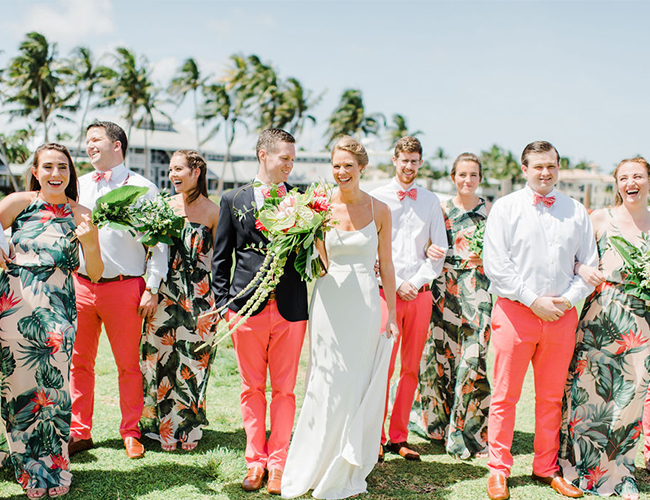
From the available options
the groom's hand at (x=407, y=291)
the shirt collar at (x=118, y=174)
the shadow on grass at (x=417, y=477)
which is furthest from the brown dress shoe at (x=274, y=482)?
the shirt collar at (x=118, y=174)

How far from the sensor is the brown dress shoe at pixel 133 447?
16.2 feet

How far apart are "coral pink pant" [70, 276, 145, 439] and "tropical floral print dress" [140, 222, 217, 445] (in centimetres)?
15

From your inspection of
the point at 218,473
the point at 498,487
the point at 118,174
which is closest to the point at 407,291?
the point at 498,487

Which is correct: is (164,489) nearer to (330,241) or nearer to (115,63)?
(330,241)

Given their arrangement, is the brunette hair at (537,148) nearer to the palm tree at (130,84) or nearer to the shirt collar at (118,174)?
the shirt collar at (118,174)

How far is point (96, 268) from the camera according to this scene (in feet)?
15.2

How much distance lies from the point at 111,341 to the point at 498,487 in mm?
3546

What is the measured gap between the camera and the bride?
4.33 m

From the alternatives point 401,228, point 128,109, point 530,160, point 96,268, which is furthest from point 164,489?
point 128,109

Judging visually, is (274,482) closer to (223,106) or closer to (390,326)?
(390,326)

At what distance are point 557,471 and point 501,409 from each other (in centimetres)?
75

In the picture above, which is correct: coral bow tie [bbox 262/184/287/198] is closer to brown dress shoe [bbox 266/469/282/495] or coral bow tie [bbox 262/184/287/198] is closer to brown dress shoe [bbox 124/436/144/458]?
brown dress shoe [bbox 266/469/282/495]

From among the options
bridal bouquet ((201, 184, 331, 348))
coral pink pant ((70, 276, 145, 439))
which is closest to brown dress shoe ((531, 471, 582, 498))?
bridal bouquet ((201, 184, 331, 348))

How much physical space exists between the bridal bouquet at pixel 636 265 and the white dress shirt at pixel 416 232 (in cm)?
154
